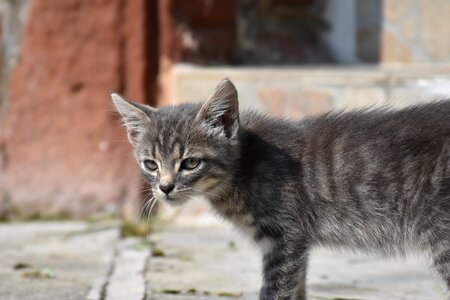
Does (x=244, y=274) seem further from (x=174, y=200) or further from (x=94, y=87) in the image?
→ (x=94, y=87)

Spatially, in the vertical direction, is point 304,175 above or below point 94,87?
below

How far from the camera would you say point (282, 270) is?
4.55 m

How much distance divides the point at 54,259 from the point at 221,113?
1.94 m

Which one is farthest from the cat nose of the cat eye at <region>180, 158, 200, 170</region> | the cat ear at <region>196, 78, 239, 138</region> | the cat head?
the cat ear at <region>196, 78, 239, 138</region>

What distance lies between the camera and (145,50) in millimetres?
7266

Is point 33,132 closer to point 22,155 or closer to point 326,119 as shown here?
point 22,155

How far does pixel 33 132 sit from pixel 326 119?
10.3ft

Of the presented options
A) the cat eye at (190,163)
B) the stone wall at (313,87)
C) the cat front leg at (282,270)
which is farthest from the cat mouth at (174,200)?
the stone wall at (313,87)

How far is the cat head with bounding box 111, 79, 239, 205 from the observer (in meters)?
4.63

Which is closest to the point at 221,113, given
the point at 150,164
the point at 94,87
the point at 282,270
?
the point at 150,164

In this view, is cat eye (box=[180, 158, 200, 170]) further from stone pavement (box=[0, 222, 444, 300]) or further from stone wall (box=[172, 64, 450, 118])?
stone wall (box=[172, 64, 450, 118])

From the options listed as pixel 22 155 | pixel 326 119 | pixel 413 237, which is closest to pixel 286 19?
pixel 22 155

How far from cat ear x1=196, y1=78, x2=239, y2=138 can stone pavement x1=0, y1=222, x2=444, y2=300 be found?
96cm

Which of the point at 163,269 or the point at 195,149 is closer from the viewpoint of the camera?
the point at 195,149
